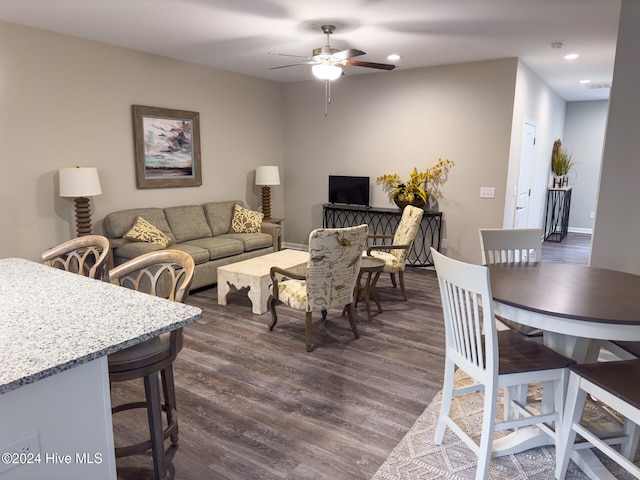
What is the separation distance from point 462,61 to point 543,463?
4591 mm

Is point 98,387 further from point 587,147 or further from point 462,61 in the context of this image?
point 587,147

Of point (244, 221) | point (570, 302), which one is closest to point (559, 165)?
point (244, 221)

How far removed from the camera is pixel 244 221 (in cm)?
586

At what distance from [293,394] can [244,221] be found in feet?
11.3

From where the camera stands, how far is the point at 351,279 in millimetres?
3414

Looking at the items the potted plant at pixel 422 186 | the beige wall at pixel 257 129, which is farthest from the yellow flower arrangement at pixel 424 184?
the beige wall at pixel 257 129

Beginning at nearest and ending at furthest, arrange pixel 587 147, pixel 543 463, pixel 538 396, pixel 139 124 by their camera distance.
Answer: pixel 543 463 < pixel 538 396 < pixel 139 124 < pixel 587 147

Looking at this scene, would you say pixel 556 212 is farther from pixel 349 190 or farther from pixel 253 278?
pixel 253 278

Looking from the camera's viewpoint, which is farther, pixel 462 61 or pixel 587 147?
pixel 587 147

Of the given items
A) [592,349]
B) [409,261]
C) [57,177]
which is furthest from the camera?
[409,261]

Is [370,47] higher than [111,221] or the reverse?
higher

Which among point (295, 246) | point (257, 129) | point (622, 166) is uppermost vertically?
point (257, 129)

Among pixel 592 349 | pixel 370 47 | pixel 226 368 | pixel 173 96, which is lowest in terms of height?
pixel 226 368

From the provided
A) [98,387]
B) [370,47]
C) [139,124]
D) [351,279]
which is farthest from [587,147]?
[98,387]
